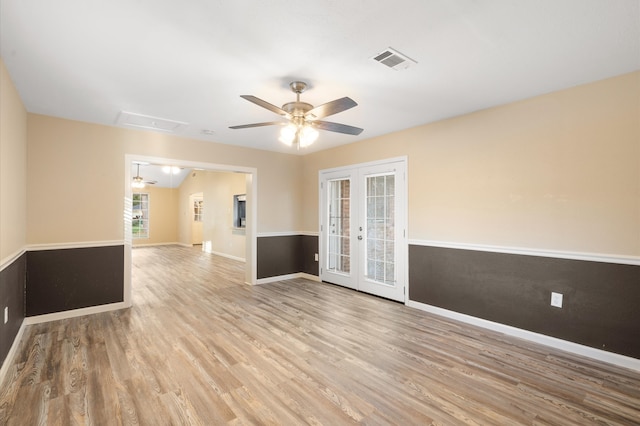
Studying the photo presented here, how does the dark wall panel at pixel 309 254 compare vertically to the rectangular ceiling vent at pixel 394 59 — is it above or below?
below

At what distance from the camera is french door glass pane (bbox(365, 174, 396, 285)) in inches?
177

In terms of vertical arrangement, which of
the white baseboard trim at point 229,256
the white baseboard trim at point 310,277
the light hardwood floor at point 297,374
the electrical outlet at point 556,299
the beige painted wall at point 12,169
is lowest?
the light hardwood floor at point 297,374

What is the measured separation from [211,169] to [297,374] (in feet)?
12.7

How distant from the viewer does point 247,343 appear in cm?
297

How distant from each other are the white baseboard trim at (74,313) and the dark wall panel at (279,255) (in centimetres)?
223

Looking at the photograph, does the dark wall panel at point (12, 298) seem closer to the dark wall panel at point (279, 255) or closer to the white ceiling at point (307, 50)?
the white ceiling at point (307, 50)

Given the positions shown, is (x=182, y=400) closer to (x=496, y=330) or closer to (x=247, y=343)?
(x=247, y=343)

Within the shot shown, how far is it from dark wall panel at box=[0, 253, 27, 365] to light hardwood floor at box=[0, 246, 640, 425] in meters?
0.20

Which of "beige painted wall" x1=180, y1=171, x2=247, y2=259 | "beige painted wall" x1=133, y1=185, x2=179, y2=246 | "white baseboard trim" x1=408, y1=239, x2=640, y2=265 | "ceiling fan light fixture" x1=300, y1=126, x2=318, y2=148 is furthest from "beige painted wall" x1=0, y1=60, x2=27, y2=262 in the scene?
"beige painted wall" x1=133, y1=185, x2=179, y2=246

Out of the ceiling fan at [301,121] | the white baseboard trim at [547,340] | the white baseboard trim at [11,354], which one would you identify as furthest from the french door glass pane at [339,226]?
the white baseboard trim at [11,354]

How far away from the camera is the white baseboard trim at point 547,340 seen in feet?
8.39

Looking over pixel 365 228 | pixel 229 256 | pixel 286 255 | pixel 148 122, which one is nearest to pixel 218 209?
pixel 229 256

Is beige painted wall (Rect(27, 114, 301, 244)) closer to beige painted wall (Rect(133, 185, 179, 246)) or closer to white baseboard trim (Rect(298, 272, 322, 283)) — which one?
white baseboard trim (Rect(298, 272, 322, 283))

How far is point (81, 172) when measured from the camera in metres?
3.84
